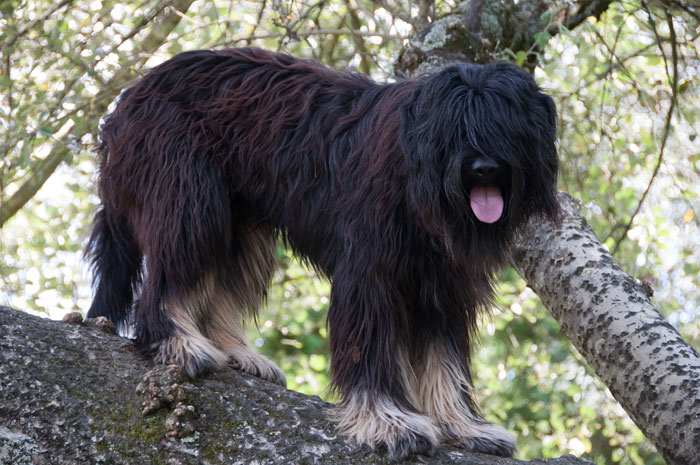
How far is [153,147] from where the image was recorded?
3717 mm

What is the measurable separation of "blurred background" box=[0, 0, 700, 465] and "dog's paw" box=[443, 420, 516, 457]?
496mm

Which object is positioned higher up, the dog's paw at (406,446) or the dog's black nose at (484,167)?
the dog's black nose at (484,167)

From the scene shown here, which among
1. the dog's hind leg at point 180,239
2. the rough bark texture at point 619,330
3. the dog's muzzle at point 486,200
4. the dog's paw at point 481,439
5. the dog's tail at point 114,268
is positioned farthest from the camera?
the dog's tail at point 114,268

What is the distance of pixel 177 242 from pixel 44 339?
0.79 meters

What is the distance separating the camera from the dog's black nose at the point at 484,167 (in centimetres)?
301

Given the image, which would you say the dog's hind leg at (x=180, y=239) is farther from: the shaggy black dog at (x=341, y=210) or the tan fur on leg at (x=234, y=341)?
the tan fur on leg at (x=234, y=341)

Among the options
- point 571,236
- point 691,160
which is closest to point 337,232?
point 571,236

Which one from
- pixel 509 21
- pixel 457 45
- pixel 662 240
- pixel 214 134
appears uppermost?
pixel 509 21

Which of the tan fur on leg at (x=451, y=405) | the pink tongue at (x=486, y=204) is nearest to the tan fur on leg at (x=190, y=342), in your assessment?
the tan fur on leg at (x=451, y=405)

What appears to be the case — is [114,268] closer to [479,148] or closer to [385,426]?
[385,426]

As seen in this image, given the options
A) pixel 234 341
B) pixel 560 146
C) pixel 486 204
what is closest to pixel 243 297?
pixel 234 341

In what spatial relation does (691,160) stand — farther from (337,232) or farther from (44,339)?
(44,339)

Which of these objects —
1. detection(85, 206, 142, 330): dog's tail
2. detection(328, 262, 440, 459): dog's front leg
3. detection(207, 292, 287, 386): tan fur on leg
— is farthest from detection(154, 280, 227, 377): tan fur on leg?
detection(328, 262, 440, 459): dog's front leg

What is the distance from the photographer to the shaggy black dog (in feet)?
10.2
